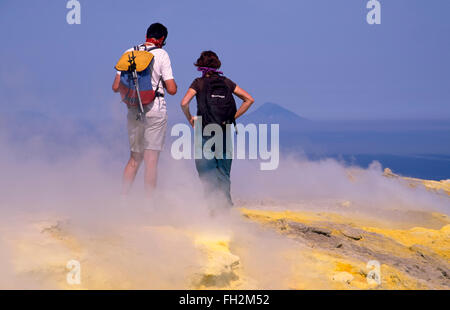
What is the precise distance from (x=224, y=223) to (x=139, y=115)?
5.71 ft

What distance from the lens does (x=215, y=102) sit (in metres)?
7.00

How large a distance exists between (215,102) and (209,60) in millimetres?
580

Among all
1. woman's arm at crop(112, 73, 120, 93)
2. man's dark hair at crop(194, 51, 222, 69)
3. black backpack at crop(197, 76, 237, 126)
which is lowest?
black backpack at crop(197, 76, 237, 126)

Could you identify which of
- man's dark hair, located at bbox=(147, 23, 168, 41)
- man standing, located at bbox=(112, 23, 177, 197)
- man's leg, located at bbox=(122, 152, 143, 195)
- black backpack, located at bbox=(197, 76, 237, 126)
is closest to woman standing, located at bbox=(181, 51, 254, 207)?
black backpack, located at bbox=(197, 76, 237, 126)

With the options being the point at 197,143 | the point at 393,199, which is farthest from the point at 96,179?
the point at 393,199

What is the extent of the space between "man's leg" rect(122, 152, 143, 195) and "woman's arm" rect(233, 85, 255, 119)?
4.78 ft

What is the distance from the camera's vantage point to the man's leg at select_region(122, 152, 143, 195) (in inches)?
271

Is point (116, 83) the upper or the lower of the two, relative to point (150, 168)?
upper

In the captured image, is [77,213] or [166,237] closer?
[166,237]

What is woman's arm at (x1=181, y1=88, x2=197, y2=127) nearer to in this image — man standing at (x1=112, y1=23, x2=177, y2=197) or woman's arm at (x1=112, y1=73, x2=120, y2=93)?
man standing at (x1=112, y1=23, x2=177, y2=197)

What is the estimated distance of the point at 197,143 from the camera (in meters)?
7.17

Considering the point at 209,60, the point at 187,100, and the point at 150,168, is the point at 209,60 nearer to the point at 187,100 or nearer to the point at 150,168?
the point at 187,100

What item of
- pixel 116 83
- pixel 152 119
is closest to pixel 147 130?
pixel 152 119

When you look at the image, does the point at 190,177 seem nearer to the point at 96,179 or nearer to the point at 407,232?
the point at 96,179
